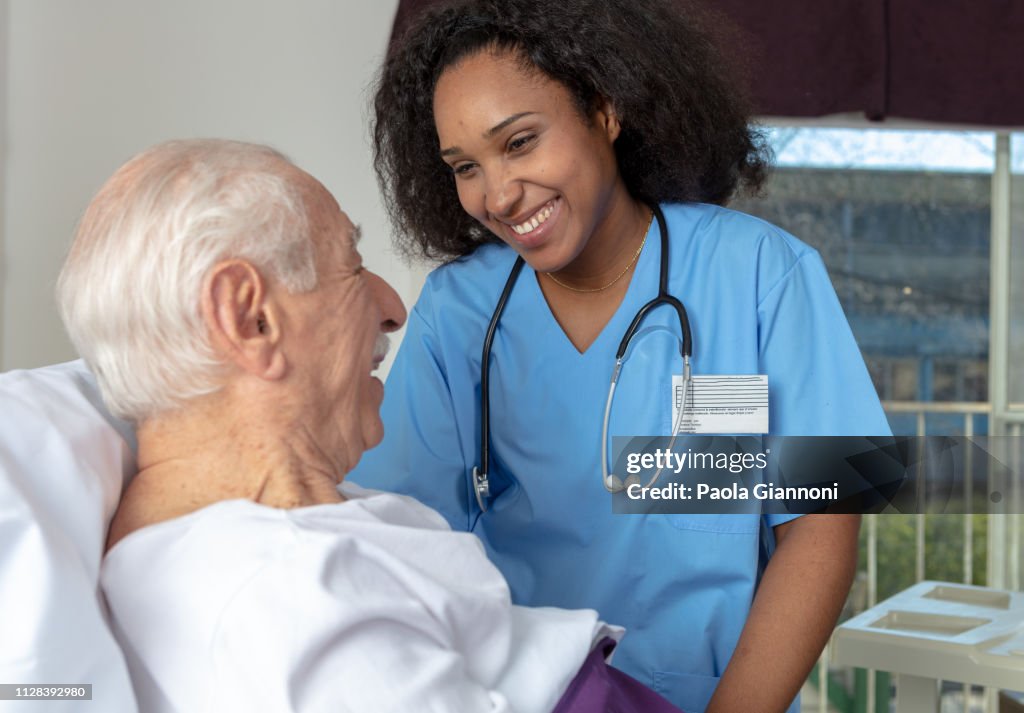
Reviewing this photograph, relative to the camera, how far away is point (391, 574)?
2.77 ft

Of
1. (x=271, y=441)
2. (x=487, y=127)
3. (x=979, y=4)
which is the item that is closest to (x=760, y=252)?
(x=487, y=127)

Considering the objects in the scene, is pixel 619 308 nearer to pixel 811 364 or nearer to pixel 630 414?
pixel 630 414

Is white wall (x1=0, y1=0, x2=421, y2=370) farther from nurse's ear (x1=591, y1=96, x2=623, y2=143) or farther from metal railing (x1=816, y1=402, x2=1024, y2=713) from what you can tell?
metal railing (x1=816, y1=402, x2=1024, y2=713)

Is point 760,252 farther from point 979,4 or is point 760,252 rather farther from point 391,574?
point 979,4

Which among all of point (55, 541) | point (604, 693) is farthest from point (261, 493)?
point (604, 693)

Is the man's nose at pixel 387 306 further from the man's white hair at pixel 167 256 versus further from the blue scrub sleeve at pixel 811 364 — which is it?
the blue scrub sleeve at pixel 811 364

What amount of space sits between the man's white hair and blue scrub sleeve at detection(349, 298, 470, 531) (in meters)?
0.50

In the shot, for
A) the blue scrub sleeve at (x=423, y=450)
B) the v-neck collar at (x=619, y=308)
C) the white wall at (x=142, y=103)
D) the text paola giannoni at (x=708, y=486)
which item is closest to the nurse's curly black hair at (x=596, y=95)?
the v-neck collar at (x=619, y=308)

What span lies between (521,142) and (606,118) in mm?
164

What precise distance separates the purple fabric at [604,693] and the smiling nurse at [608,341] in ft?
0.59

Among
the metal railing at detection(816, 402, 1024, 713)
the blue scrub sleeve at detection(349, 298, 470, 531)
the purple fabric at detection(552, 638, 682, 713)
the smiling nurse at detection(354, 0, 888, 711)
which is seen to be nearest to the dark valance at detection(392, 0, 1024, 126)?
the metal railing at detection(816, 402, 1024, 713)

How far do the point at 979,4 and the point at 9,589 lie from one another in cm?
304

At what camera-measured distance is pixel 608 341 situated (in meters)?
1.42

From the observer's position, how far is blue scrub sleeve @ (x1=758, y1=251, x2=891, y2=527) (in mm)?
1293
